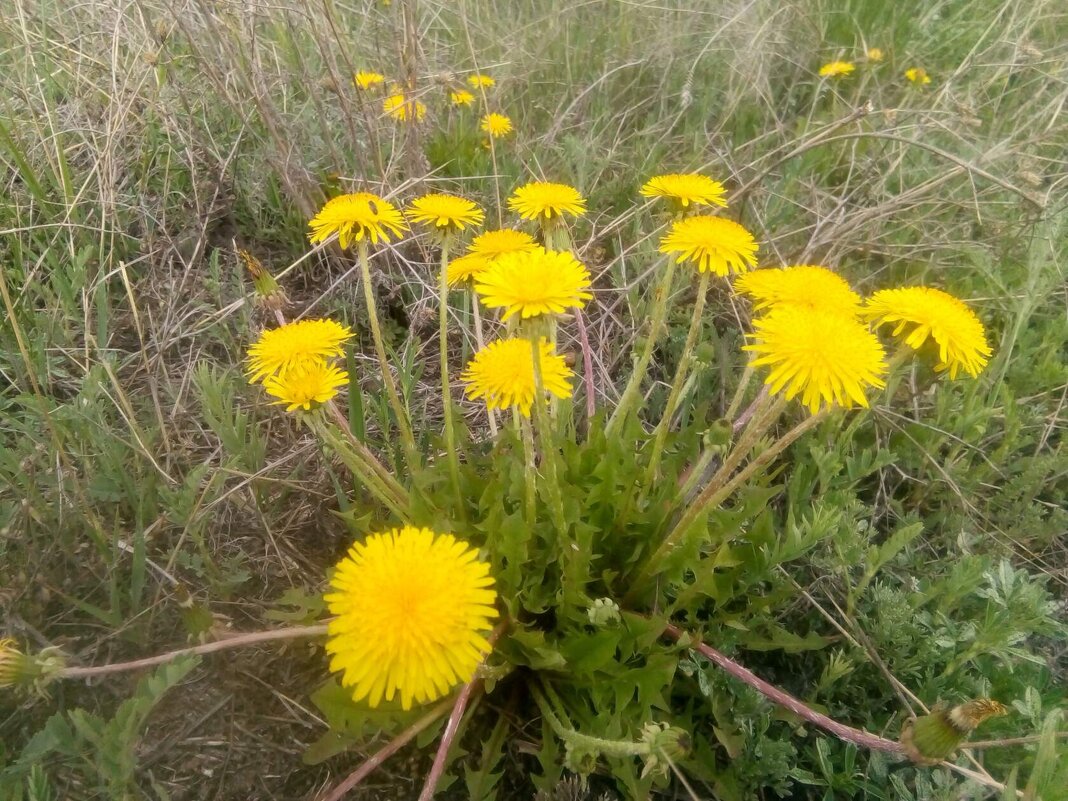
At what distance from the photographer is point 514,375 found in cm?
111

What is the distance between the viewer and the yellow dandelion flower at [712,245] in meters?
1.14

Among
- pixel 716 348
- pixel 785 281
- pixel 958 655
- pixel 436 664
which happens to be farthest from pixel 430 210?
pixel 958 655

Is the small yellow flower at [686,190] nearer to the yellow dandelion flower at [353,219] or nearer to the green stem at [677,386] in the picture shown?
the green stem at [677,386]

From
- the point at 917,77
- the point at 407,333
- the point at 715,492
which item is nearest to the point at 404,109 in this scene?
the point at 407,333

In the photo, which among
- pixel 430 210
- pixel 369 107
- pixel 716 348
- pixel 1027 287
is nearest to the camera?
pixel 430 210

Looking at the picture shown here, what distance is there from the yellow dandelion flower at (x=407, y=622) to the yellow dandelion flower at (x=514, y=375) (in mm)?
318

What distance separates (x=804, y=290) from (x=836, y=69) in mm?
2093

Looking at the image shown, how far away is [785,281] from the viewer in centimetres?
117

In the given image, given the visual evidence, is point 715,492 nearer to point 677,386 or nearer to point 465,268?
point 677,386

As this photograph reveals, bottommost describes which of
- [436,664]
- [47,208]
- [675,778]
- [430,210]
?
[675,778]

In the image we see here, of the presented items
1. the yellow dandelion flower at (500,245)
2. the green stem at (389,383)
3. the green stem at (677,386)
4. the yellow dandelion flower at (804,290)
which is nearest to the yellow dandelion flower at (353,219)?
the green stem at (389,383)

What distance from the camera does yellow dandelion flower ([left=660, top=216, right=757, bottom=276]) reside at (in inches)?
44.8

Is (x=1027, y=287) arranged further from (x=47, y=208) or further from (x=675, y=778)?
(x=47, y=208)

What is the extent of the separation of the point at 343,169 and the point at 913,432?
186 centimetres
